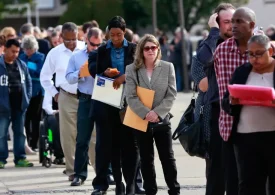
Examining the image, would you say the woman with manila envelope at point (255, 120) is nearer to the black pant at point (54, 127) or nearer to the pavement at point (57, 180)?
the pavement at point (57, 180)

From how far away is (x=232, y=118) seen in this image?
25.2ft

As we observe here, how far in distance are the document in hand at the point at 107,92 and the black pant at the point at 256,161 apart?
8.90 ft

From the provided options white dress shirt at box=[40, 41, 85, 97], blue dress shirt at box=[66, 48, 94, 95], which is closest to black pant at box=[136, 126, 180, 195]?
blue dress shirt at box=[66, 48, 94, 95]

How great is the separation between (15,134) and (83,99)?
279cm

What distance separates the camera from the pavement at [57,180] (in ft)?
35.7

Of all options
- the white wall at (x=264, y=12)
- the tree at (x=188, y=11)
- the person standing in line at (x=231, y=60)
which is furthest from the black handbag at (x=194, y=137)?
the white wall at (x=264, y=12)

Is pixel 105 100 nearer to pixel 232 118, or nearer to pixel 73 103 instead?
pixel 73 103

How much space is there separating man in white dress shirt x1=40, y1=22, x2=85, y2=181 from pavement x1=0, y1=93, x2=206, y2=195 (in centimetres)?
33

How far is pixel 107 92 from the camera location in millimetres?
10039

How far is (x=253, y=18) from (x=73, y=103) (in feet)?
14.6

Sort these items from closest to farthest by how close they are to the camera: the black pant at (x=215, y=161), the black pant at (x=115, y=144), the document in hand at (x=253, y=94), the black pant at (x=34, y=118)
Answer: the document in hand at (x=253, y=94)
the black pant at (x=215, y=161)
the black pant at (x=115, y=144)
the black pant at (x=34, y=118)

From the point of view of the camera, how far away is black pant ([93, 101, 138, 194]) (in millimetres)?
10133

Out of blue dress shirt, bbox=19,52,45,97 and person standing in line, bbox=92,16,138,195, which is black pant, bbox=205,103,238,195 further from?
blue dress shirt, bbox=19,52,45,97

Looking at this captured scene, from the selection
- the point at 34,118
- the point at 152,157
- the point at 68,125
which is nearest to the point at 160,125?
the point at 152,157
